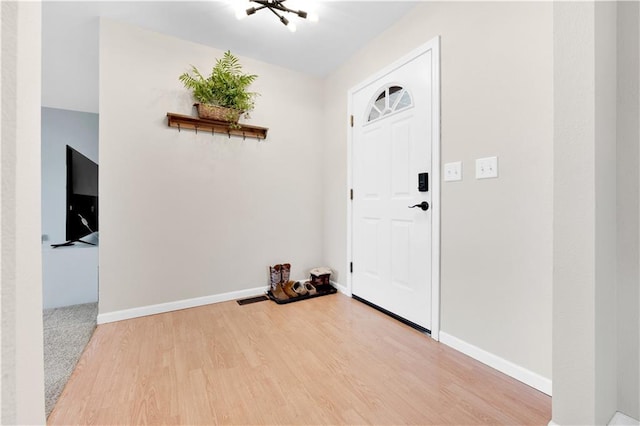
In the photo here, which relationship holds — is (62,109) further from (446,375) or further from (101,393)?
(446,375)

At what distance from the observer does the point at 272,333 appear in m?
1.97

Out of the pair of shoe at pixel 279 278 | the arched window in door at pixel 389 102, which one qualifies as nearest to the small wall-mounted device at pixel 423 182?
the arched window in door at pixel 389 102

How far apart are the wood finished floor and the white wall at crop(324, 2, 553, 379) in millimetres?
283

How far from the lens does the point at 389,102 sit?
230 centimetres

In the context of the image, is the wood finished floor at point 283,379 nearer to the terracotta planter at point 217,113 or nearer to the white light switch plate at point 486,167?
the white light switch plate at point 486,167

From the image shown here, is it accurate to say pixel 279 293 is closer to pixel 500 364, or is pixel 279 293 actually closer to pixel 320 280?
pixel 320 280

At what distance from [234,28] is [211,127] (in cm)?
83

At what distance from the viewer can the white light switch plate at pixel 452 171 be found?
1741 millimetres

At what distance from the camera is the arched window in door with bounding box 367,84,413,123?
7.06 ft
